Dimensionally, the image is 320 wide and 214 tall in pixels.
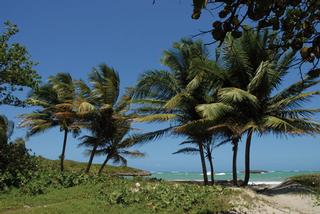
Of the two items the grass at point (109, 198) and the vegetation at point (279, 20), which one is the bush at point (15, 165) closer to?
the grass at point (109, 198)

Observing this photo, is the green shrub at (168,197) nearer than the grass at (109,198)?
No

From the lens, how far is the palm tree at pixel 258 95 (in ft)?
50.4

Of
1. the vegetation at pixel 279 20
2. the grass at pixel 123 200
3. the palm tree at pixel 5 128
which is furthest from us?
the palm tree at pixel 5 128

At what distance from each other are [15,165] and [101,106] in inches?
244

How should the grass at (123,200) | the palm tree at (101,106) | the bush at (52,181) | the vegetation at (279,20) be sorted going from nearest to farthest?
the vegetation at (279,20) → the grass at (123,200) → the bush at (52,181) → the palm tree at (101,106)

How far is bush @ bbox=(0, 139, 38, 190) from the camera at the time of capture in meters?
14.2

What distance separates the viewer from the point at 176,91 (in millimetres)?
18312

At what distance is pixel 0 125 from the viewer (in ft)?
60.4

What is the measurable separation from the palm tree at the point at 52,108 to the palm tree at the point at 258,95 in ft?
31.1

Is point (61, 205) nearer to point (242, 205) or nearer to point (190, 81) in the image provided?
point (242, 205)

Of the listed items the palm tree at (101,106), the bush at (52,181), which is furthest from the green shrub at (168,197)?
the palm tree at (101,106)

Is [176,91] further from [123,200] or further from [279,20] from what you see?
[279,20]

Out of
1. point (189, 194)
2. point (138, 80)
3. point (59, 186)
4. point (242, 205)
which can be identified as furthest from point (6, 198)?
point (138, 80)

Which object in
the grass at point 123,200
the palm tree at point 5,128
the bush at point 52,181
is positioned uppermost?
the palm tree at point 5,128
